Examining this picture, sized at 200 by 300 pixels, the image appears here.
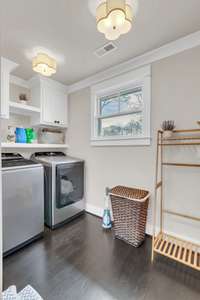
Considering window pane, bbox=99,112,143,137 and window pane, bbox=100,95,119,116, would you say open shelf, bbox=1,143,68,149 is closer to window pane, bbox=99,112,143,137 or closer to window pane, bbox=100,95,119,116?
window pane, bbox=99,112,143,137

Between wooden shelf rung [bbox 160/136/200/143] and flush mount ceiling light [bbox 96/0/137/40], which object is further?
wooden shelf rung [bbox 160/136/200/143]

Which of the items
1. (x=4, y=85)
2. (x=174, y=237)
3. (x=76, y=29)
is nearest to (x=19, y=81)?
(x=4, y=85)

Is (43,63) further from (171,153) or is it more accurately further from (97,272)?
(97,272)

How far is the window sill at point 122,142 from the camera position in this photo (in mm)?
2096

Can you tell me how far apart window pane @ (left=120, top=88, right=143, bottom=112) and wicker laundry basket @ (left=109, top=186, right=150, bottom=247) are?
3.91ft

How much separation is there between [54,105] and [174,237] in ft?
8.71

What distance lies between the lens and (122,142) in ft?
7.57

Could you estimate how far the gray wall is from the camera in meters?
1.75

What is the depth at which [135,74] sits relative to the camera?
7.12ft

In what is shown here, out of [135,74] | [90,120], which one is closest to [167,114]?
[135,74]

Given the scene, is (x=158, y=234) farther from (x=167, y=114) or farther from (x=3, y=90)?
(x=3, y=90)

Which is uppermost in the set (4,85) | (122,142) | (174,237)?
(4,85)

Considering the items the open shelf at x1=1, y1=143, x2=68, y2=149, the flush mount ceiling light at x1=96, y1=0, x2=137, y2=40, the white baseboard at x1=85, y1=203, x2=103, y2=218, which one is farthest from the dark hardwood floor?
the flush mount ceiling light at x1=96, y1=0, x2=137, y2=40

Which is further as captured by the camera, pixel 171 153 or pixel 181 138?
pixel 171 153
